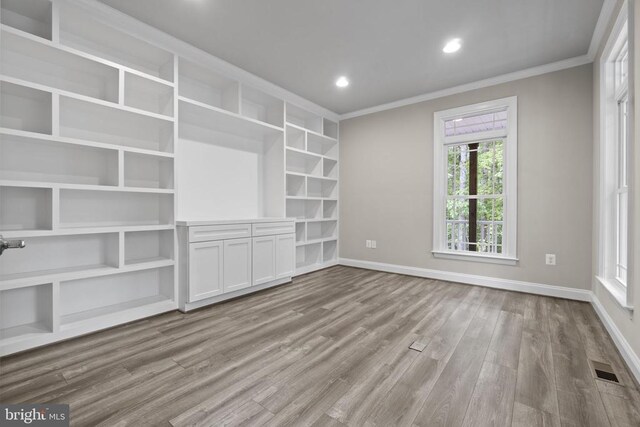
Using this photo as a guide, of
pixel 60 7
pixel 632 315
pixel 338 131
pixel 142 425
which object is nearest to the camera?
pixel 142 425

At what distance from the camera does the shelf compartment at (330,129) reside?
5195mm

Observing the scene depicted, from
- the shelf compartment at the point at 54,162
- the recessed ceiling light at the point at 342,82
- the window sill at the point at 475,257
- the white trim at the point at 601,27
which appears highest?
the recessed ceiling light at the point at 342,82

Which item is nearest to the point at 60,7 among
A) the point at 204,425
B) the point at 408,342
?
the point at 204,425

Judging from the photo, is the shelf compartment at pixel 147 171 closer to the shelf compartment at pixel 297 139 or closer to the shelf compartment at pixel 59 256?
the shelf compartment at pixel 59 256

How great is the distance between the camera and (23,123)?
7.32 feet

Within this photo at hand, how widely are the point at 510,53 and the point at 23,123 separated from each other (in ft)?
14.9

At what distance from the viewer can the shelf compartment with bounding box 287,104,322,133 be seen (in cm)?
458

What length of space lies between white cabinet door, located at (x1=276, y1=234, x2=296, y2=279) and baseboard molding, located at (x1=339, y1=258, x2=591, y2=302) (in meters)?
1.46

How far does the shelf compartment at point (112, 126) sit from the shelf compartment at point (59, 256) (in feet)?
2.94

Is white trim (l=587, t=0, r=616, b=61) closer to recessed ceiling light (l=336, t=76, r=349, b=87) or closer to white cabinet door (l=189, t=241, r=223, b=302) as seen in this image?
recessed ceiling light (l=336, t=76, r=349, b=87)

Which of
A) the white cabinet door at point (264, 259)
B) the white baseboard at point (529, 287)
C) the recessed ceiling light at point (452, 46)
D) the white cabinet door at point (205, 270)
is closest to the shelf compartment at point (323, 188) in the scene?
the white baseboard at point (529, 287)

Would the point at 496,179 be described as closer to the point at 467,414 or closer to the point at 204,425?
the point at 467,414

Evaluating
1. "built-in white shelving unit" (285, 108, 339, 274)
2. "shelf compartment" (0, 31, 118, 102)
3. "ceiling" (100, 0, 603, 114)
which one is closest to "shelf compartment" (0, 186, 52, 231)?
"shelf compartment" (0, 31, 118, 102)

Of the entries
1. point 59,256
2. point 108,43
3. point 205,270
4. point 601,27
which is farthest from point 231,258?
point 601,27
